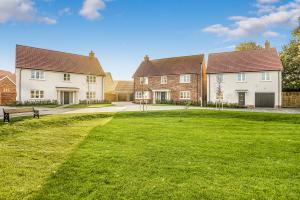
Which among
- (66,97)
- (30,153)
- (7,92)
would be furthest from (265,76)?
(7,92)

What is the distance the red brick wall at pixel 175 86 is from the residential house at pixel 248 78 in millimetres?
2361

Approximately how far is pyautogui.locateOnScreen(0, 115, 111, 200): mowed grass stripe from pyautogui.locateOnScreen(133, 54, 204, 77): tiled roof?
30.0 m

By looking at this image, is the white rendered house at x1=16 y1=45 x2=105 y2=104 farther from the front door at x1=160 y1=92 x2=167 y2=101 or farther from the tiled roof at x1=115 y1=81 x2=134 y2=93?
the tiled roof at x1=115 y1=81 x2=134 y2=93

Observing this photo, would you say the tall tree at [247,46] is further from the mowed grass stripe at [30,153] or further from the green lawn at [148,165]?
the mowed grass stripe at [30,153]

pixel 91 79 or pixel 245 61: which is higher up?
pixel 245 61

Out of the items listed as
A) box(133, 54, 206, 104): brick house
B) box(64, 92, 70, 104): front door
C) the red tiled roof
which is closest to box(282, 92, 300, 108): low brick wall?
the red tiled roof

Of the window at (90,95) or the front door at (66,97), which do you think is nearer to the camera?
the front door at (66,97)

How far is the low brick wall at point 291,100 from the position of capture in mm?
34031

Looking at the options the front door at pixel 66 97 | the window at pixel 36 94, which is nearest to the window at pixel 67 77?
the front door at pixel 66 97

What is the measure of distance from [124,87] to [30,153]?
53243 millimetres

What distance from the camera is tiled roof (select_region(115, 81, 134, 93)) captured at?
60344 mm

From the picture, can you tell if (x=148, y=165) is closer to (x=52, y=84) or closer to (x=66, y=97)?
(x=52, y=84)

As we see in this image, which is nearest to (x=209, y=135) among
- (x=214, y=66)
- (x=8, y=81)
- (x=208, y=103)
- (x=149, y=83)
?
(x=208, y=103)

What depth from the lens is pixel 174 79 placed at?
4209cm
